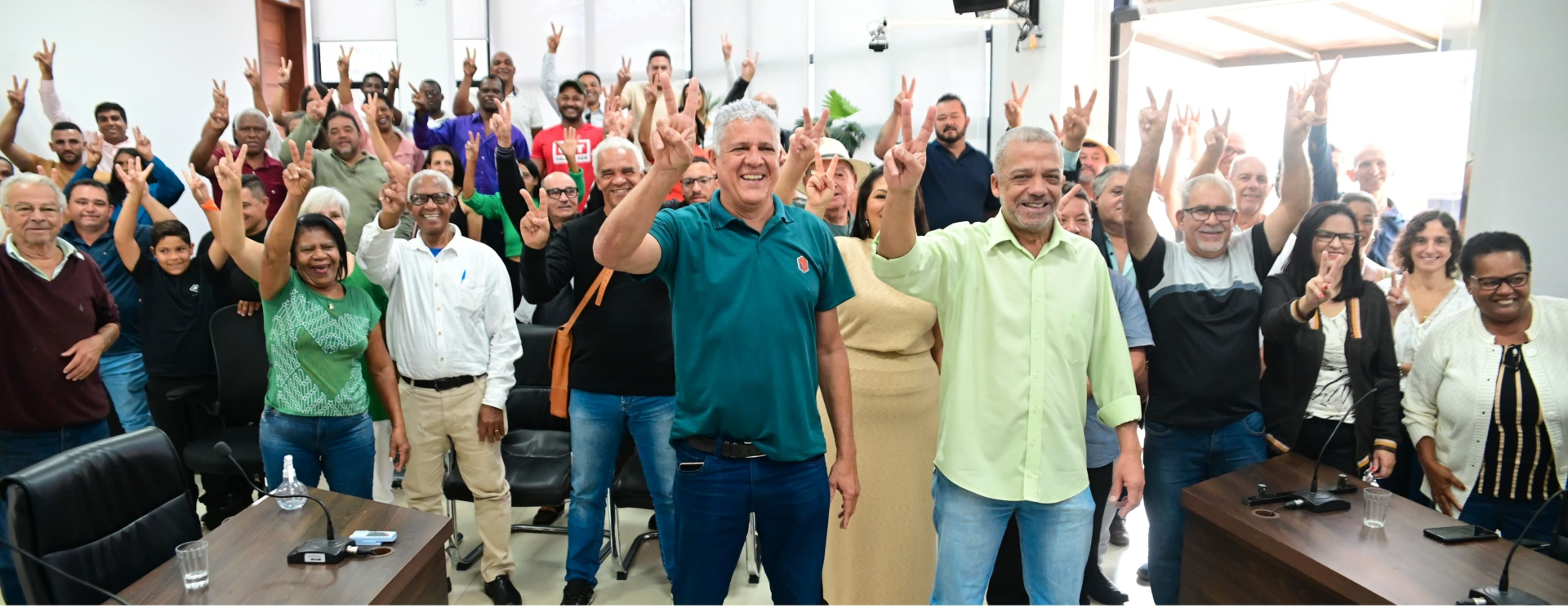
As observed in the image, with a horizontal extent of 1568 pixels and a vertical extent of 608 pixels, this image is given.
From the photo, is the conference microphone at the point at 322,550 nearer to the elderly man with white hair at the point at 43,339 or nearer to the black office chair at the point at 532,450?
the black office chair at the point at 532,450

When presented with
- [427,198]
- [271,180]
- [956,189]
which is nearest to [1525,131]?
[956,189]

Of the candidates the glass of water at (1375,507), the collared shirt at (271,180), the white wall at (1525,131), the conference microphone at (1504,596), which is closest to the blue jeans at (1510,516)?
the glass of water at (1375,507)

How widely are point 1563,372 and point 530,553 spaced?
3.70m

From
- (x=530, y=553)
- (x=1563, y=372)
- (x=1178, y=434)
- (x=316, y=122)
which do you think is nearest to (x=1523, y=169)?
(x=1563, y=372)

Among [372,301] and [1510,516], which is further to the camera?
[372,301]

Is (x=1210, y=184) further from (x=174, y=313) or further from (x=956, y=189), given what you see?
(x=174, y=313)

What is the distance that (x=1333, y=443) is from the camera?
9.18ft

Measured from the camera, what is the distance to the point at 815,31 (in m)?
8.34

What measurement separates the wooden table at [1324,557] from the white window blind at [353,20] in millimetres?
9009

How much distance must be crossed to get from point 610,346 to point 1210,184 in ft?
6.62

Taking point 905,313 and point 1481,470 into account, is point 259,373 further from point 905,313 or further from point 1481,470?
point 1481,470

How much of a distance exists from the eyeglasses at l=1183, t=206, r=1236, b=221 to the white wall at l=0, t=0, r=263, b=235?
6.45m

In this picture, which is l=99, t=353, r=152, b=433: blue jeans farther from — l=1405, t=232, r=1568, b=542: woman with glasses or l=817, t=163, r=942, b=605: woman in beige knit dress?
l=1405, t=232, r=1568, b=542: woman with glasses

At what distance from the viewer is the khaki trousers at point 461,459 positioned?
3221 millimetres
